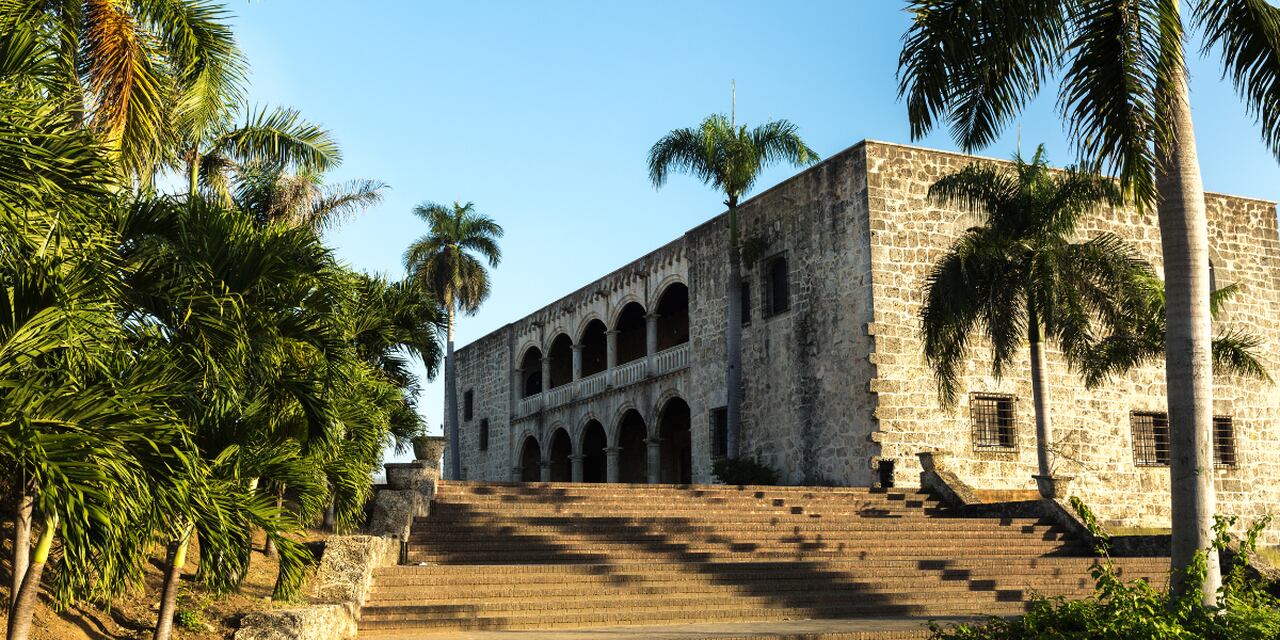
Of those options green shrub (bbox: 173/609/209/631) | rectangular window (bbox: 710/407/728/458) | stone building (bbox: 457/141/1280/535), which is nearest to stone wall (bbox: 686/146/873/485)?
stone building (bbox: 457/141/1280/535)

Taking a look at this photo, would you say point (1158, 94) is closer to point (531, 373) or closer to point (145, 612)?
point (145, 612)

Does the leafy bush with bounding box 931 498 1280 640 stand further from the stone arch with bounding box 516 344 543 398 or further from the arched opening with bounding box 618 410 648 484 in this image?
the stone arch with bounding box 516 344 543 398

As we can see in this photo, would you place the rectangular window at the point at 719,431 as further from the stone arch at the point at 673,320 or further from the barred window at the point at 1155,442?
the barred window at the point at 1155,442

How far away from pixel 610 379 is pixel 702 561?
1674cm

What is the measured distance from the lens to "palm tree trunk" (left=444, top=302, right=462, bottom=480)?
3894 cm

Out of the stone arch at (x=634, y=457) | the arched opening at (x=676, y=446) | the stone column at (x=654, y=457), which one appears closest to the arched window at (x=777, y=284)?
the stone column at (x=654, y=457)

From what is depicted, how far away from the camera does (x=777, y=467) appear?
78.3 ft

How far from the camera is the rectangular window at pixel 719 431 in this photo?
2597 centimetres

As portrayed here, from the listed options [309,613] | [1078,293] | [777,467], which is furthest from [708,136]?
[309,613]

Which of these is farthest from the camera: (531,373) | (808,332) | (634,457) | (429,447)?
(531,373)

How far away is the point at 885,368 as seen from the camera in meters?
21.6

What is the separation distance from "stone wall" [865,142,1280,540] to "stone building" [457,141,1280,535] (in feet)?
0.10

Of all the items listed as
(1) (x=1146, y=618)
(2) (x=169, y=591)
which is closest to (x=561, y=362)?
(2) (x=169, y=591)

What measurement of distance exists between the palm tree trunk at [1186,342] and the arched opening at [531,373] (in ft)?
92.5
